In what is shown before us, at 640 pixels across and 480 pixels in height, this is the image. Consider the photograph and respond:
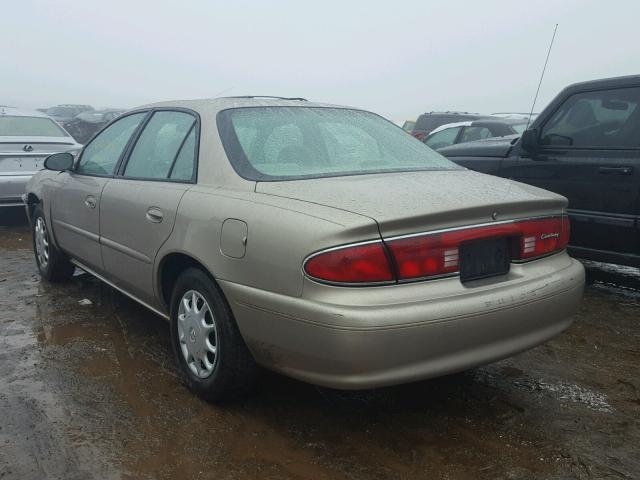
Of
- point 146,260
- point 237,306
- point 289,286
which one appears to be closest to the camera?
point 289,286

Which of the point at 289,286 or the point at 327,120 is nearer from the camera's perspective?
the point at 289,286

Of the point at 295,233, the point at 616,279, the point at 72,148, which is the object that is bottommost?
the point at 616,279

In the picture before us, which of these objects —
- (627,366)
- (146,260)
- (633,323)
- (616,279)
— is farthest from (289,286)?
(616,279)

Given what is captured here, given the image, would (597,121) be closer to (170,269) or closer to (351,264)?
(351,264)

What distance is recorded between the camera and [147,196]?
133 inches

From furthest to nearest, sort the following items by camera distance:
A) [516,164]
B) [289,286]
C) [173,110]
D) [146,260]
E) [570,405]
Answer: [516,164] < [173,110] < [146,260] < [570,405] < [289,286]

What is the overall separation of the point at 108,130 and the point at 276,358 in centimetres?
258

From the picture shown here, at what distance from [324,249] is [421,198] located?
514 mm

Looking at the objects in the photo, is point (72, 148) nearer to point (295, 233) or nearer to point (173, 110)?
point (173, 110)

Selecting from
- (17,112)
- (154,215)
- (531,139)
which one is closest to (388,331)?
(154,215)

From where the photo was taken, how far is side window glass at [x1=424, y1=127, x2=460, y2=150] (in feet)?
33.3

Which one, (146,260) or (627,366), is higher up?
(146,260)

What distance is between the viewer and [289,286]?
94.4 inches

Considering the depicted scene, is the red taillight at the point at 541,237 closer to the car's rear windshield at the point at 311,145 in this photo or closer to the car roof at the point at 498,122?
the car's rear windshield at the point at 311,145
